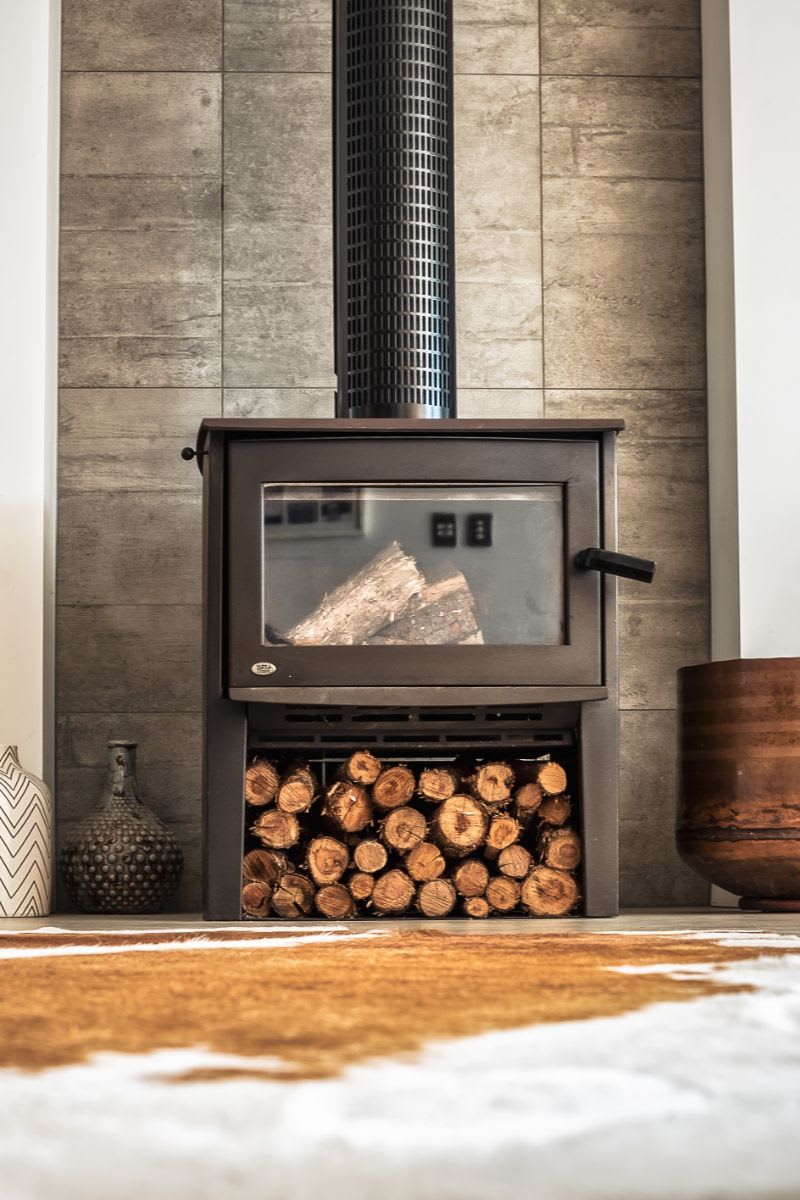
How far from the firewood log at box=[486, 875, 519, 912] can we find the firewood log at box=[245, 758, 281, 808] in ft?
1.44

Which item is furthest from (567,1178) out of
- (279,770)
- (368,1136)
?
(279,770)

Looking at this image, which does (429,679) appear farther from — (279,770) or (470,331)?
(470,331)

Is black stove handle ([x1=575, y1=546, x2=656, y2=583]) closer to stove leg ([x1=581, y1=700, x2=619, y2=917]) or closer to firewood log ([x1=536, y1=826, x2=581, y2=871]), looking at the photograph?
stove leg ([x1=581, y1=700, x2=619, y2=917])

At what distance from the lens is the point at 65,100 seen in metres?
3.35

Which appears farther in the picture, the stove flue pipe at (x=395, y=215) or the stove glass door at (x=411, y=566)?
the stove flue pipe at (x=395, y=215)

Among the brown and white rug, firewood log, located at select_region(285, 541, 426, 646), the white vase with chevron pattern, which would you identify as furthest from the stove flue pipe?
the brown and white rug

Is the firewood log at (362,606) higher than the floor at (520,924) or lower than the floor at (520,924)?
higher

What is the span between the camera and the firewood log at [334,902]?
250 cm


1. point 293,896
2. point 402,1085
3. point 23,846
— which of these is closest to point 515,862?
point 293,896

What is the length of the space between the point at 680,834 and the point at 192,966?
1503 millimetres

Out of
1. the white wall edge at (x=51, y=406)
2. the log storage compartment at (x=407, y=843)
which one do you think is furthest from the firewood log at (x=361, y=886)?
the white wall edge at (x=51, y=406)

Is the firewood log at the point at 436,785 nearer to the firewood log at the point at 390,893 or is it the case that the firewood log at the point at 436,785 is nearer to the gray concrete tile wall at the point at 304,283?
the firewood log at the point at 390,893

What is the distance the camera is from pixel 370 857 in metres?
2.51

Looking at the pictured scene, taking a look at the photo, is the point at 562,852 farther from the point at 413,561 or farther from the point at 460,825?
the point at 413,561
